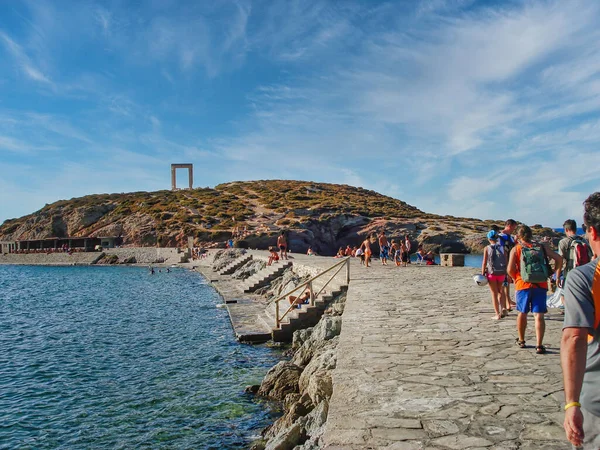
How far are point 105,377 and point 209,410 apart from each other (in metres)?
3.98

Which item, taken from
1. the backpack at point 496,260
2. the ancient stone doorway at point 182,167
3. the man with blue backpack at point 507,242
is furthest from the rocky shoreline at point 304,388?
the ancient stone doorway at point 182,167

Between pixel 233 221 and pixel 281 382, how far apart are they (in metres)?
66.3

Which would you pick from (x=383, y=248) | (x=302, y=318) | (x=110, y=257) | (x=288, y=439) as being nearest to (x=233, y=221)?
(x=110, y=257)

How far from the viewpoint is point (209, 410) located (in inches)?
391

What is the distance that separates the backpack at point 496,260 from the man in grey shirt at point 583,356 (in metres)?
7.22

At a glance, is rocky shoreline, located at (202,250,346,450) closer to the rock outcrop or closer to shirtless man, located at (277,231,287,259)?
the rock outcrop

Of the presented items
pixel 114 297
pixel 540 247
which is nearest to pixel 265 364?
pixel 540 247

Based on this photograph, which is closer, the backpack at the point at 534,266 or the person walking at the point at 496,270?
the backpack at the point at 534,266

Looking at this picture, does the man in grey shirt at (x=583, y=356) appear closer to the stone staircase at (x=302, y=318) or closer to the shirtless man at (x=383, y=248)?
the stone staircase at (x=302, y=318)

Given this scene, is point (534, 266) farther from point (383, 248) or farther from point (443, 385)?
point (383, 248)

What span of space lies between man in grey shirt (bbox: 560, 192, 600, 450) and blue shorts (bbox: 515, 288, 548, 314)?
4.56 m

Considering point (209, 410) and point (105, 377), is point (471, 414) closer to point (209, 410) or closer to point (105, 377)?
point (209, 410)

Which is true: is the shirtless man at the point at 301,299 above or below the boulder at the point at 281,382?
above

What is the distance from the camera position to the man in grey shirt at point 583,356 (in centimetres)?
256
